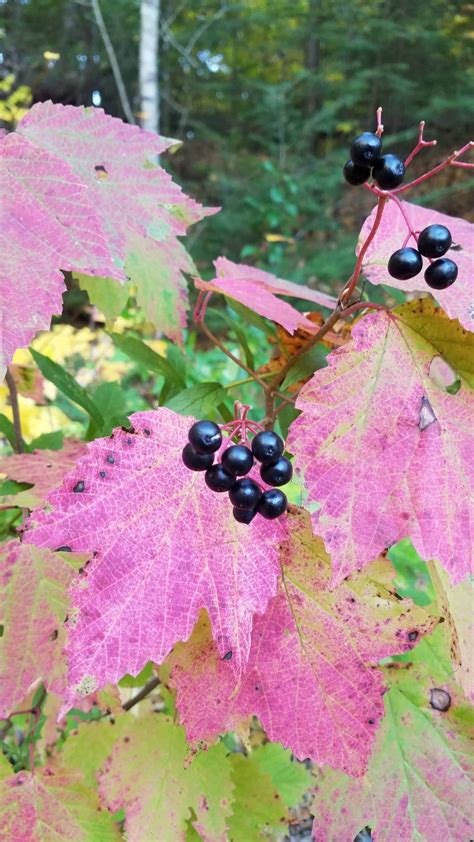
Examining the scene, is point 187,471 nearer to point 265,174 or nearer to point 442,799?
point 442,799

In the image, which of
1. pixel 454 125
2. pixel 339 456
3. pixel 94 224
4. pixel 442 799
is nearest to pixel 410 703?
pixel 442 799

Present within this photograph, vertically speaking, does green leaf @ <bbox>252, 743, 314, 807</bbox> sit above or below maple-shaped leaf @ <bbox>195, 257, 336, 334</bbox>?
below

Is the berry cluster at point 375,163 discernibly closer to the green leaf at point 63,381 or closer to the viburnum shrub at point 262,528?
the viburnum shrub at point 262,528

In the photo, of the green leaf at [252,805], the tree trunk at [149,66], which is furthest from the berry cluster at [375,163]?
the tree trunk at [149,66]

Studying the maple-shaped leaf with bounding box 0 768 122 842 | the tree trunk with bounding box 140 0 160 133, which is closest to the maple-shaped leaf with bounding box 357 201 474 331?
the maple-shaped leaf with bounding box 0 768 122 842

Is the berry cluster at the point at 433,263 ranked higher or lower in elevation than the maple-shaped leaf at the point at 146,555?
higher

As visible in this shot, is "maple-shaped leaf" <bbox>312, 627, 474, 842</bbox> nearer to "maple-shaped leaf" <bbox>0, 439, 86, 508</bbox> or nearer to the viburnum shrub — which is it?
the viburnum shrub
